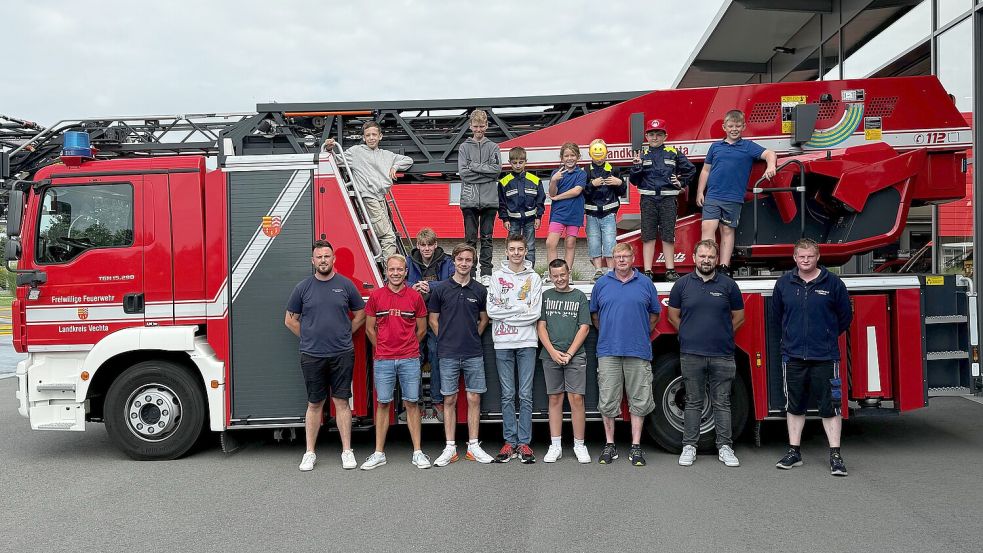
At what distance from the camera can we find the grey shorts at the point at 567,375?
21.6 ft

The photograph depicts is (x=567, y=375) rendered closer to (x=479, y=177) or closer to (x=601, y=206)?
(x=601, y=206)

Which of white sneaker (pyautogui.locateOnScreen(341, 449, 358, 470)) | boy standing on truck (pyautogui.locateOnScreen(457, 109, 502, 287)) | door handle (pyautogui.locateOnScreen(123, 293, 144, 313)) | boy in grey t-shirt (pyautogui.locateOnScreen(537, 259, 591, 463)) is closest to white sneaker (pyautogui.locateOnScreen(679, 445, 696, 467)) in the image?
boy in grey t-shirt (pyautogui.locateOnScreen(537, 259, 591, 463))

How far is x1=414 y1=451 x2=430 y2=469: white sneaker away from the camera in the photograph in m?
6.41

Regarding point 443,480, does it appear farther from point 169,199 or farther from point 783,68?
point 783,68

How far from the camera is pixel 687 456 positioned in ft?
21.1

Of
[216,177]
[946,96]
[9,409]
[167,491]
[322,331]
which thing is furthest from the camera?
[9,409]

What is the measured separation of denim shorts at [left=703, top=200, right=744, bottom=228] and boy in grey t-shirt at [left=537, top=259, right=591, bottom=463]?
5.24 ft

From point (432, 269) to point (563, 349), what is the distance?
1.46 metres

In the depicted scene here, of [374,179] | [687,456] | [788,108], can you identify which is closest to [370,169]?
[374,179]

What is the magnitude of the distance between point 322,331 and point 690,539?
338 centimetres

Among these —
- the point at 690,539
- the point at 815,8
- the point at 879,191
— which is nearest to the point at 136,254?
the point at 690,539

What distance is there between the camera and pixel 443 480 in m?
6.01

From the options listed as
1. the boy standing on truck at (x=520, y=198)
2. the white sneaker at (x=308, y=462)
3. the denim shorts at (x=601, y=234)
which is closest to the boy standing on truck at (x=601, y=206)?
the denim shorts at (x=601, y=234)

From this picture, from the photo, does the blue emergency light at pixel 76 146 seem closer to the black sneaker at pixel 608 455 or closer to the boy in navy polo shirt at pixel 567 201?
the boy in navy polo shirt at pixel 567 201
